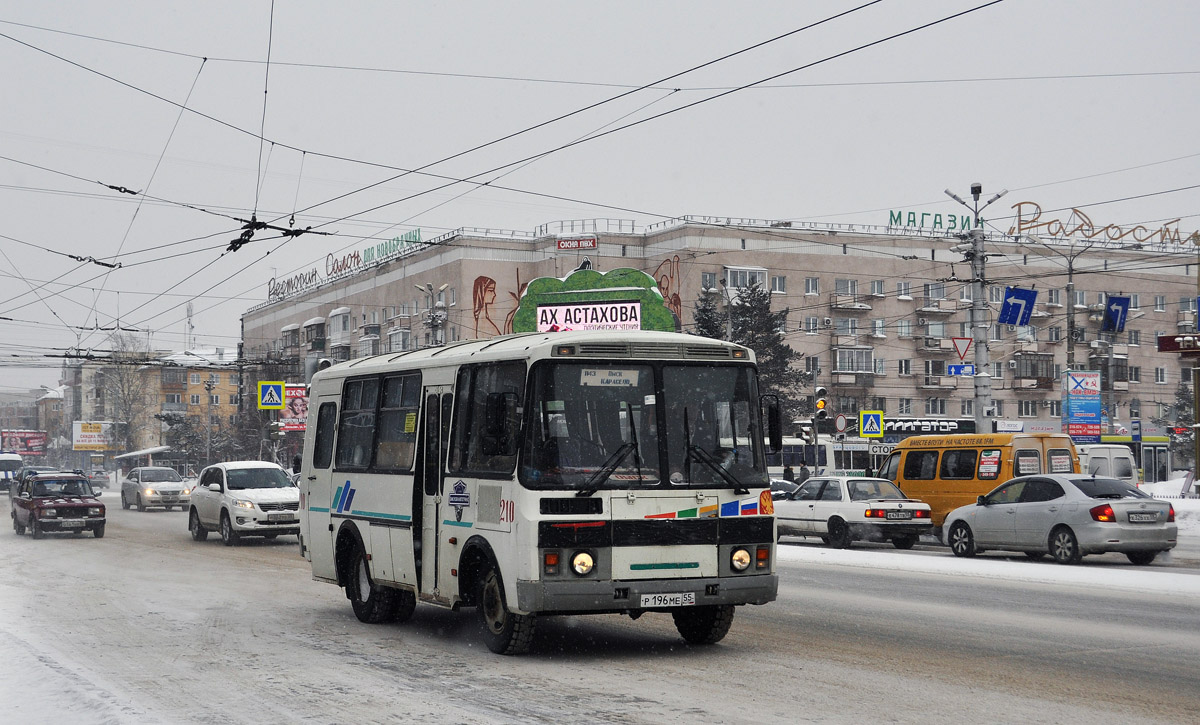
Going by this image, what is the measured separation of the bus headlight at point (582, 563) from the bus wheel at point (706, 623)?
131 centimetres

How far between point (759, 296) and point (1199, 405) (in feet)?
113

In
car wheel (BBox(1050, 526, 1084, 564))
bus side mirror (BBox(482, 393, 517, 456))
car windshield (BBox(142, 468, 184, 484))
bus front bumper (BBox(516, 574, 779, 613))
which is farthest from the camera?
car windshield (BBox(142, 468, 184, 484))

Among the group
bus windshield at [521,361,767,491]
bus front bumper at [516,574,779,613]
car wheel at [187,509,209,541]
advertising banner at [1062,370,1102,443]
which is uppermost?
advertising banner at [1062,370,1102,443]

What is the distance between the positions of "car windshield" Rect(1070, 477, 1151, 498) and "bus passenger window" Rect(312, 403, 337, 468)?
40.7ft

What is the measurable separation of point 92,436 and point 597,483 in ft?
426

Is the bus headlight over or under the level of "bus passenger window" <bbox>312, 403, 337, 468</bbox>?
under

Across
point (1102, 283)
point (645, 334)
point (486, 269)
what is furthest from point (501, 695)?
point (1102, 283)

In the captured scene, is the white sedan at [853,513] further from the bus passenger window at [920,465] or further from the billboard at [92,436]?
the billboard at [92,436]

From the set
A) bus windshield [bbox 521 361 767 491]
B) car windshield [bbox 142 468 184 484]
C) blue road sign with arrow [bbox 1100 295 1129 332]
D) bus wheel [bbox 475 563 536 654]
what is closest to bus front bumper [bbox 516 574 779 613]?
bus wheel [bbox 475 563 536 654]

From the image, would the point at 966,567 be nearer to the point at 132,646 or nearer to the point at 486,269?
the point at 132,646

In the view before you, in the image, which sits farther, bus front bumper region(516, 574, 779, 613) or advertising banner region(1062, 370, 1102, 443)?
advertising banner region(1062, 370, 1102, 443)

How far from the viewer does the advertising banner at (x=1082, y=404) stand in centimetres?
3650

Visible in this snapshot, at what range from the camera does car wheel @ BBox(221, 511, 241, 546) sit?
88.6 feet

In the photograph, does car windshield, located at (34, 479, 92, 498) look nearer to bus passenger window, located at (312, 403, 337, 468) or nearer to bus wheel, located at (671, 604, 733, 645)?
bus passenger window, located at (312, 403, 337, 468)
